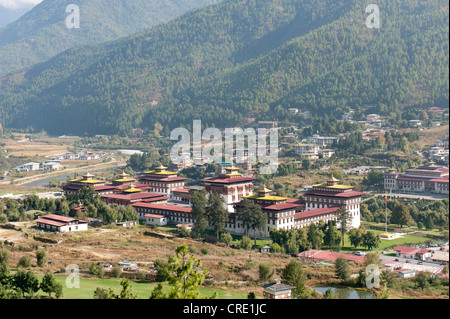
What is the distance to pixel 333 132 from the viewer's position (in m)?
97.8

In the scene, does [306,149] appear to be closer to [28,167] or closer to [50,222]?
[28,167]

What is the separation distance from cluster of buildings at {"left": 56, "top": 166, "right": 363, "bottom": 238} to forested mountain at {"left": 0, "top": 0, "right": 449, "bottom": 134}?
4973 cm

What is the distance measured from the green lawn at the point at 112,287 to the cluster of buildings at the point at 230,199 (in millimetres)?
17900

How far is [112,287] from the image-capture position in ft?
102

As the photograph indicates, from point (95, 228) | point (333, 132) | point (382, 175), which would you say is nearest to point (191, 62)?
point (333, 132)

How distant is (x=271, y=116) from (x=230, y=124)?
8220 mm

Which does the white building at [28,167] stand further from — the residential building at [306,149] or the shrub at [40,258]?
the shrub at [40,258]

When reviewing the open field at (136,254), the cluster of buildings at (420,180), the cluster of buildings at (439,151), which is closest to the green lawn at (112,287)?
the open field at (136,254)

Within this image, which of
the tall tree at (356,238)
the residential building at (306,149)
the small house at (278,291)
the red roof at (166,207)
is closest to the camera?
the small house at (278,291)

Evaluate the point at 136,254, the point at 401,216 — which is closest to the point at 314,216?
the point at 401,216

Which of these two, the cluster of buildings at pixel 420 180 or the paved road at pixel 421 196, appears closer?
the paved road at pixel 421 196

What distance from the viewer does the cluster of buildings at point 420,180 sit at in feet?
204
